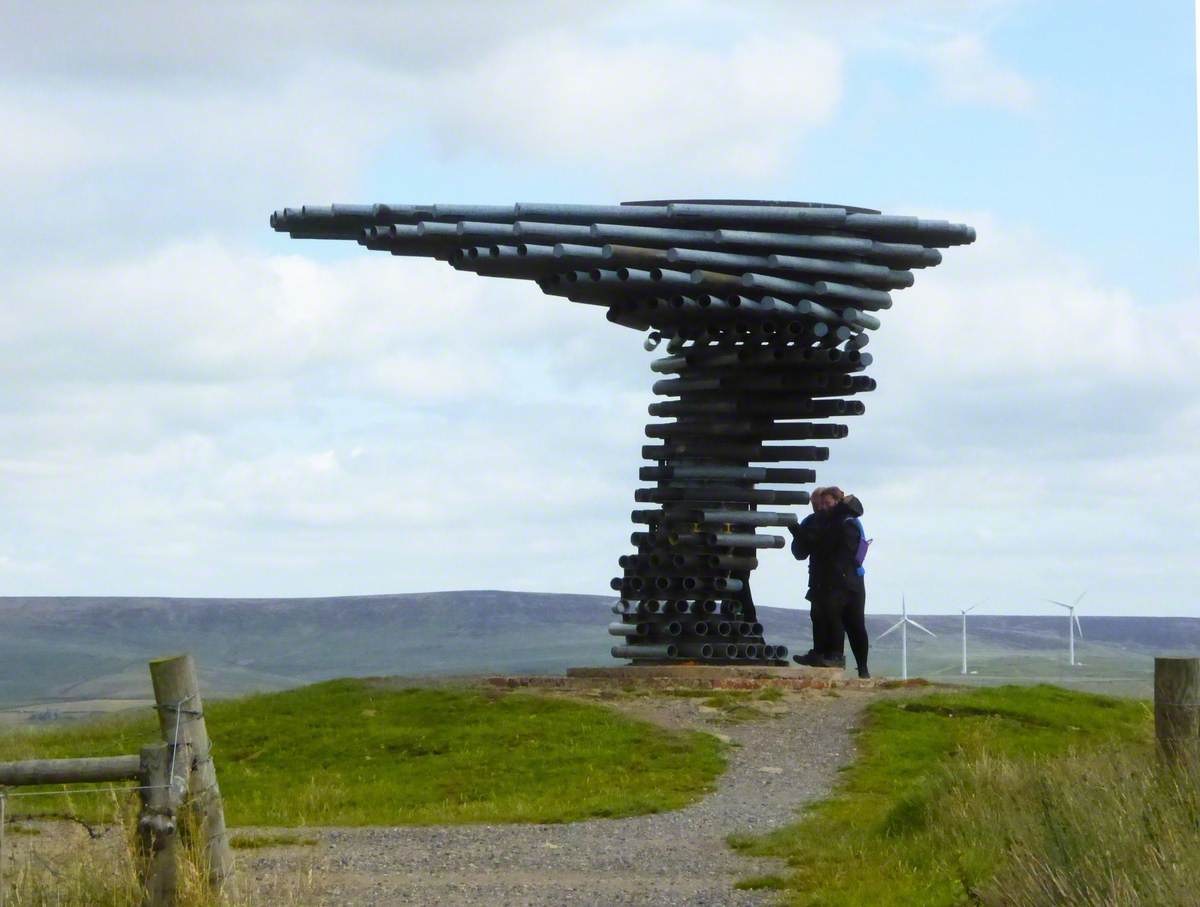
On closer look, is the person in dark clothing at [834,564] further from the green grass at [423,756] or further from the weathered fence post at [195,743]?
the weathered fence post at [195,743]

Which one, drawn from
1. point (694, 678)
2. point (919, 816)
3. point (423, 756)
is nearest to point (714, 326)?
point (694, 678)

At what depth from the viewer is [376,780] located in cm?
1752

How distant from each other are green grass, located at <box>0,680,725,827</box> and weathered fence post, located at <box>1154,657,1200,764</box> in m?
5.11

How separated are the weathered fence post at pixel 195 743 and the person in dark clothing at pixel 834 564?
13.9 m

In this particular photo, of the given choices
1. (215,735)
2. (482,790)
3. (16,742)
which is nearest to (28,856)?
(482,790)

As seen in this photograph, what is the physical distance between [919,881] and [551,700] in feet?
33.2

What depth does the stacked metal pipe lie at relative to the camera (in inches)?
850

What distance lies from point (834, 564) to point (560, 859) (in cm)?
1081

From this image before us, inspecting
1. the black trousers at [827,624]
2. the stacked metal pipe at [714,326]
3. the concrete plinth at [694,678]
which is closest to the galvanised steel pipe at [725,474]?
the stacked metal pipe at [714,326]

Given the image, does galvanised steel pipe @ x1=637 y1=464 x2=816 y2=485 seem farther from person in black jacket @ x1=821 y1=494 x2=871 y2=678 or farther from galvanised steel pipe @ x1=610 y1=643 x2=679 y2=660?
galvanised steel pipe @ x1=610 y1=643 x2=679 y2=660

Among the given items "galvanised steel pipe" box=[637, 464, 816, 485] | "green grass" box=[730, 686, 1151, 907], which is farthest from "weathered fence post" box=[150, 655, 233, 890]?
"galvanised steel pipe" box=[637, 464, 816, 485]

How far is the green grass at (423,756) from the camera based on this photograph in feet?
52.4

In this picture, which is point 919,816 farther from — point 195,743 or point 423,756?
point 423,756

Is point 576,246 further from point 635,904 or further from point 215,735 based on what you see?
point 635,904
